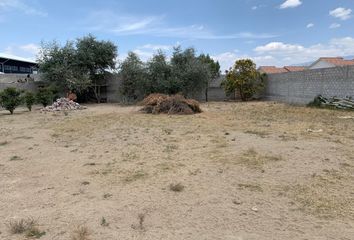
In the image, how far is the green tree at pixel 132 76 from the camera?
69.1 feet

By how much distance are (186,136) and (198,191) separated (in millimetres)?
4315

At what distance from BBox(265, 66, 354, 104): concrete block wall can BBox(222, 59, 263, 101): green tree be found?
1.08 metres

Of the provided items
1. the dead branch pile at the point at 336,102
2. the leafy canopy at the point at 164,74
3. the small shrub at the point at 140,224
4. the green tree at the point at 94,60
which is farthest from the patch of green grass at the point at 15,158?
the green tree at the point at 94,60

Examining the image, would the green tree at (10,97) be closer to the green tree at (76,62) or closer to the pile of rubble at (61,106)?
the pile of rubble at (61,106)

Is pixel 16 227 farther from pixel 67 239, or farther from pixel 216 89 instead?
pixel 216 89

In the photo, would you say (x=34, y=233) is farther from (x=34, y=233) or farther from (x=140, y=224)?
(x=140, y=224)

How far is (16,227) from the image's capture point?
11.3 feet

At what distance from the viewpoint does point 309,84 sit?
17.4 metres

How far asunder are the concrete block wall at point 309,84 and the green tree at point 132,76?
27.3 feet

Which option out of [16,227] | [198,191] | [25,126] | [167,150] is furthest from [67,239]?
[25,126]

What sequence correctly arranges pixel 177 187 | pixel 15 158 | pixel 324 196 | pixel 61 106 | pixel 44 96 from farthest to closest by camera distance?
pixel 44 96 → pixel 61 106 → pixel 15 158 → pixel 177 187 → pixel 324 196

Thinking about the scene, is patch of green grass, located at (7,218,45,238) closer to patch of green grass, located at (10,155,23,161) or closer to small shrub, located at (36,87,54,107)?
patch of green grass, located at (10,155,23,161)

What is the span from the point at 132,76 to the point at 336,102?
11650mm

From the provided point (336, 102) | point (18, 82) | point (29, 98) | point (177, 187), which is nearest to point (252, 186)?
point (177, 187)
